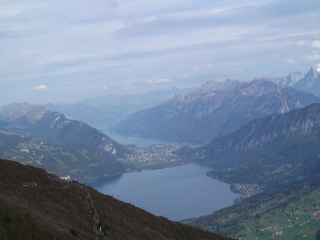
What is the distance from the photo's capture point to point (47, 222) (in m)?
41.8

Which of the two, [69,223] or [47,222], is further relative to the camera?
[69,223]

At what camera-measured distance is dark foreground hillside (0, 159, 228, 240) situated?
39219mm

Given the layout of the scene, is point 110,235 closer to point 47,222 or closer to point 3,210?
point 47,222

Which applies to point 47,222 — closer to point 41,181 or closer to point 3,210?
point 3,210

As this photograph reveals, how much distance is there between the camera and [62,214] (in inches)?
1981

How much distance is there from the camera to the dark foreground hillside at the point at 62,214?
129 ft

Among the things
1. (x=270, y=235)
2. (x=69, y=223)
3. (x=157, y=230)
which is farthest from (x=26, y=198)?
(x=270, y=235)

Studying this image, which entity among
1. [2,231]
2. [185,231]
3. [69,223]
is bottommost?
[185,231]


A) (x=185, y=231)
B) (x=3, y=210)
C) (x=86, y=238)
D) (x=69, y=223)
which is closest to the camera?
(x=3, y=210)

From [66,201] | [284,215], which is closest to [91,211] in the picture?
[66,201]

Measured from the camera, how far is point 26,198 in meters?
50.8

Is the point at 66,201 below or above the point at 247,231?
above

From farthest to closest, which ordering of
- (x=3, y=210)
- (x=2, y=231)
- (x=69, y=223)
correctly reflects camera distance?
(x=69, y=223) < (x=3, y=210) < (x=2, y=231)

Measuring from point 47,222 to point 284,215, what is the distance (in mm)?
190869
